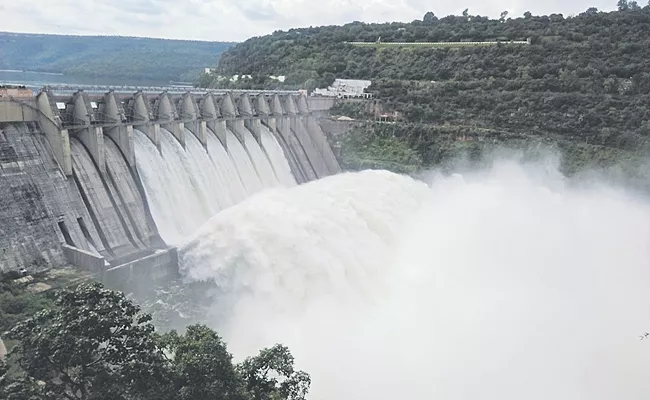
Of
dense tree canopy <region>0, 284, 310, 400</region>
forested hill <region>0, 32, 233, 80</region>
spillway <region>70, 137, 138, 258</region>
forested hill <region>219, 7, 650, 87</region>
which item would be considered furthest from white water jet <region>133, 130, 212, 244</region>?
forested hill <region>0, 32, 233, 80</region>

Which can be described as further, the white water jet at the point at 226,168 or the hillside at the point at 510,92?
the hillside at the point at 510,92

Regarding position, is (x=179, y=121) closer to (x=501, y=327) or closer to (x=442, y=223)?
(x=442, y=223)

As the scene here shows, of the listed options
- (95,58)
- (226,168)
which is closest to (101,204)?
(226,168)

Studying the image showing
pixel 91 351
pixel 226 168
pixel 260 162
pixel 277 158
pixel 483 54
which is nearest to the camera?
pixel 91 351

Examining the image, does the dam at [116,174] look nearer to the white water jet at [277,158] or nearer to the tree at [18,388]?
the white water jet at [277,158]

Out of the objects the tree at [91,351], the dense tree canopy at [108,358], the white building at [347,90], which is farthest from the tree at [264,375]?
the white building at [347,90]

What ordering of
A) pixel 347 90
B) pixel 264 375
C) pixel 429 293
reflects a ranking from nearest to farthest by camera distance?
pixel 264 375
pixel 429 293
pixel 347 90

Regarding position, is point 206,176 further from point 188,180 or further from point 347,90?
point 347,90

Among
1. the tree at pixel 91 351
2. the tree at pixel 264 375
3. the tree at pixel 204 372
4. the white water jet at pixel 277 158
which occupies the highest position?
the tree at pixel 91 351
